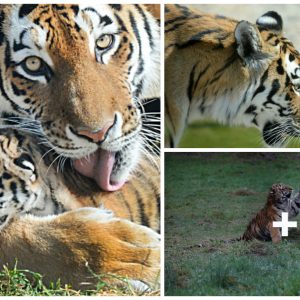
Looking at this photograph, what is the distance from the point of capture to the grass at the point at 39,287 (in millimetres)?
9828

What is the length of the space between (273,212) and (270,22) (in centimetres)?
154

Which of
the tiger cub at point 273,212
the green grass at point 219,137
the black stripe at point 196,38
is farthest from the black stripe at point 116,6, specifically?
the tiger cub at point 273,212

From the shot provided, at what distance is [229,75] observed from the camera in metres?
9.88

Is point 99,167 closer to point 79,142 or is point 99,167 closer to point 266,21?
point 79,142

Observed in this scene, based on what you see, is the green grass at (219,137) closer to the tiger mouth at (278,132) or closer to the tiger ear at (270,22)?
the tiger mouth at (278,132)

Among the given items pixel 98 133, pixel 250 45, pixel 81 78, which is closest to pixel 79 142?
pixel 98 133

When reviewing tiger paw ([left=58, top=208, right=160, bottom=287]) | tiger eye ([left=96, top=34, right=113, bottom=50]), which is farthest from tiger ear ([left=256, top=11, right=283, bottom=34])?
tiger paw ([left=58, top=208, right=160, bottom=287])

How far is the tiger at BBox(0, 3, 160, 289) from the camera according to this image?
31.8 ft

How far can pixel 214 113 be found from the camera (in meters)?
9.91

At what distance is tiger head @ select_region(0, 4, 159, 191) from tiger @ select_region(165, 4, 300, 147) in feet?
0.68

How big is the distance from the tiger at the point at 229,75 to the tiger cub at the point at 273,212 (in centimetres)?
40

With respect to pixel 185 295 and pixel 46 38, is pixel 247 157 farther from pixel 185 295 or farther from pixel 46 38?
pixel 46 38

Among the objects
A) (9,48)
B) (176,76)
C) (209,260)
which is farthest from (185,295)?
(9,48)

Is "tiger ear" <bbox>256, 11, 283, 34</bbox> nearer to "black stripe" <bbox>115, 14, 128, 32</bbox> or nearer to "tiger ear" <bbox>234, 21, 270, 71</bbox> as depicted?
"tiger ear" <bbox>234, 21, 270, 71</bbox>
